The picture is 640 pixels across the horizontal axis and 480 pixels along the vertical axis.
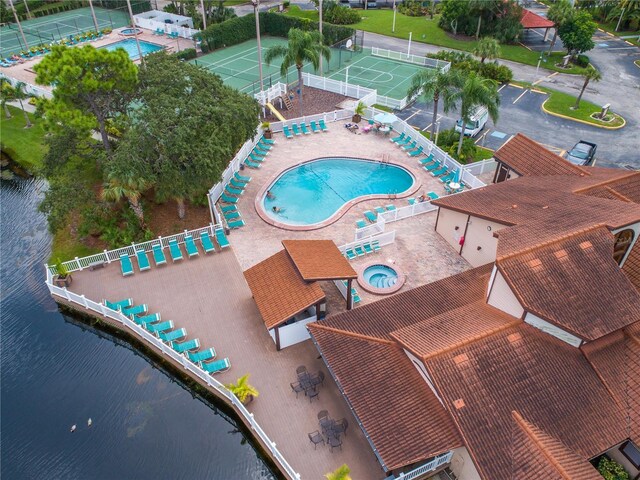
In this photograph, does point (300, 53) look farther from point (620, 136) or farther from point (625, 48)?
point (625, 48)

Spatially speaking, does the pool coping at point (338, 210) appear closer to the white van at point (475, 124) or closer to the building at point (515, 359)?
the white van at point (475, 124)

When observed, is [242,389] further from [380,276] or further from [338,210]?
[338,210]

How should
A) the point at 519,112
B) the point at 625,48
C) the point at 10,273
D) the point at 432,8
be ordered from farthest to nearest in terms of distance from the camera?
the point at 432,8
the point at 625,48
the point at 519,112
the point at 10,273

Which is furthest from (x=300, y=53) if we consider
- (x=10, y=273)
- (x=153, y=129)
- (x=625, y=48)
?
(x=625, y=48)

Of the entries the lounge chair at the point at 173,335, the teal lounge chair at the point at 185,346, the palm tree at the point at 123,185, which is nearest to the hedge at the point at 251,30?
the palm tree at the point at 123,185

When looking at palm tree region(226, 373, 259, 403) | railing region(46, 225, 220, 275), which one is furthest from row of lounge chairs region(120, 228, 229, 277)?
palm tree region(226, 373, 259, 403)
